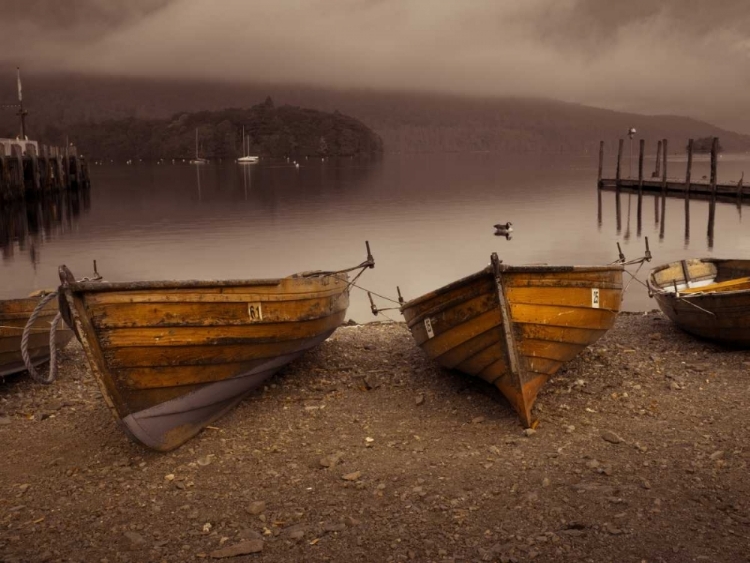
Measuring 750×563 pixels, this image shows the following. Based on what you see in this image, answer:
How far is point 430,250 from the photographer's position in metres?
34.1

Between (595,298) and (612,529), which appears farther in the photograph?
(595,298)

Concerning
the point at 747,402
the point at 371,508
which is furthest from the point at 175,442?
the point at 747,402

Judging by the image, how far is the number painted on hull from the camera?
8.78 meters

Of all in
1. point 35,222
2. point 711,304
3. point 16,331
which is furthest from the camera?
point 35,222

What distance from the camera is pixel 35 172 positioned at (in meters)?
51.2

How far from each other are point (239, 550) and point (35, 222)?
43817 millimetres

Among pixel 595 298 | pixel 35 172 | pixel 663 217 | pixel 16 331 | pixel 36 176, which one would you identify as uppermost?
Result: pixel 35 172

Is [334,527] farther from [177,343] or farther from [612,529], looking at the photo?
[177,343]

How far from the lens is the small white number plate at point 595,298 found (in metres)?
9.62

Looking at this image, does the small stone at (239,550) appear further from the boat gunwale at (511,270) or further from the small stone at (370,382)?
the small stone at (370,382)

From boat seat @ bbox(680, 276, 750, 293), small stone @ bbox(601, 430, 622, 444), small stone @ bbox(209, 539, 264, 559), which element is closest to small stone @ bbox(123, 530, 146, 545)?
small stone @ bbox(209, 539, 264, 559)

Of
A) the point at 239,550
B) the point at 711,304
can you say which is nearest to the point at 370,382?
the point at 239,550

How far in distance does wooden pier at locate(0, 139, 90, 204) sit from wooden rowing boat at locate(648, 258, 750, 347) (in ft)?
136

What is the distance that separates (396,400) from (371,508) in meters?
3.05
